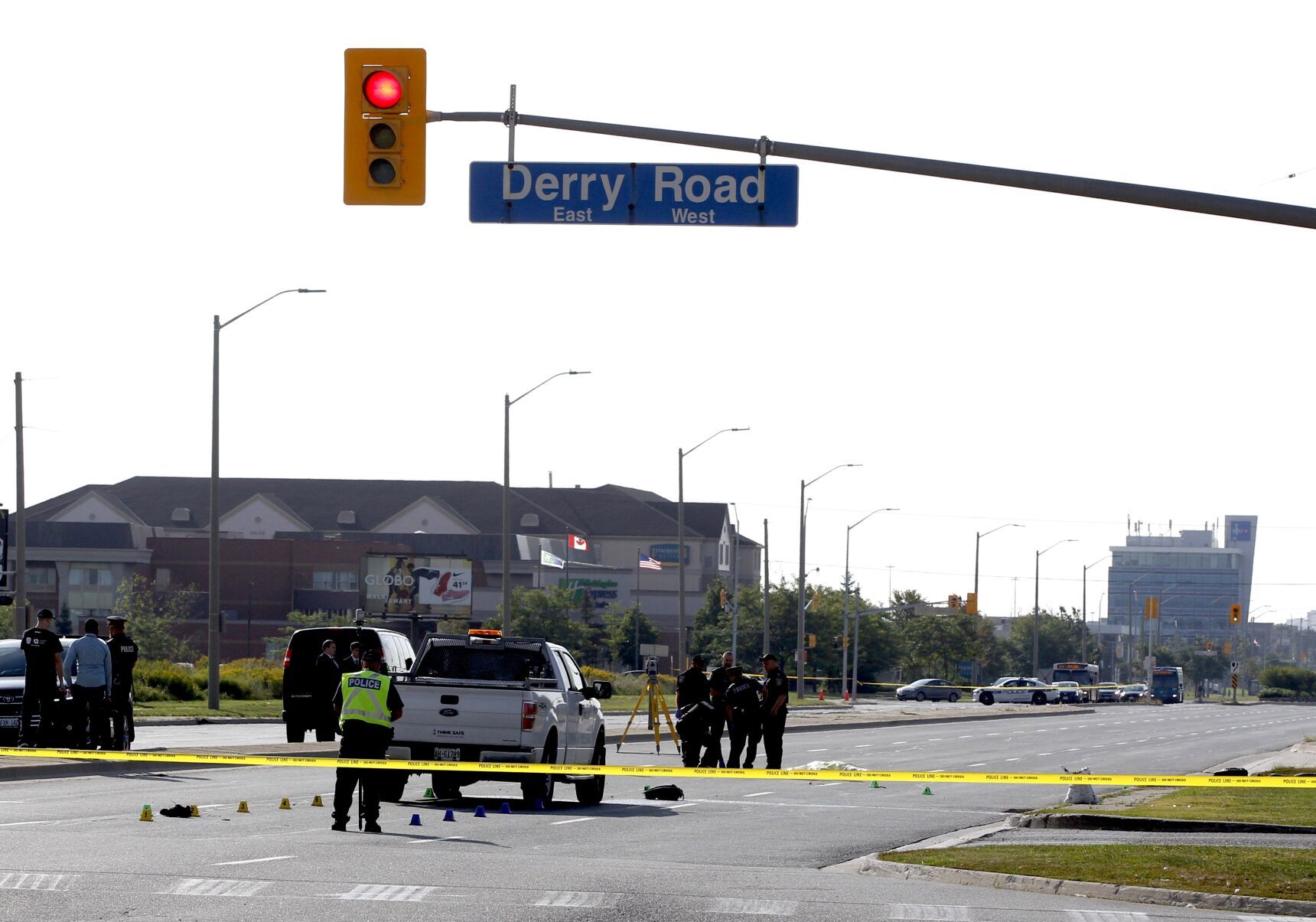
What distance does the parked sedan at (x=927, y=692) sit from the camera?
97.1m

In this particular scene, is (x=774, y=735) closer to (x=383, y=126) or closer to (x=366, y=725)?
(x=366, y=725)

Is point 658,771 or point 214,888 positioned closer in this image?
point 214,888

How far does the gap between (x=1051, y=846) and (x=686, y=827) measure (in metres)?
3.70

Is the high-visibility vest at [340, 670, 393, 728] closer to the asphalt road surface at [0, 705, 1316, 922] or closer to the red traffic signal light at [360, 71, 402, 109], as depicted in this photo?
the asphalt road surface at [0, 705, 1316, 922]

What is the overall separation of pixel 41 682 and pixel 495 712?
687 cm

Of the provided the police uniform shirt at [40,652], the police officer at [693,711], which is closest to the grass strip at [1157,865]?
the police officer at [693,711]

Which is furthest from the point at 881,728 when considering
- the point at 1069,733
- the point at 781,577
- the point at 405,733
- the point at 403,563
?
the point at 781,577

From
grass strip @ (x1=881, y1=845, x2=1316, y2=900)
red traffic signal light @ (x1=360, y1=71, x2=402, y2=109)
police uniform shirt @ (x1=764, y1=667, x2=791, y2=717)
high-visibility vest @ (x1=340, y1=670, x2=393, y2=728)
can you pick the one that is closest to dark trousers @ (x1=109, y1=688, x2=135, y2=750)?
high-visibility vest @ (x1=340, y1=670, x2=393, y2=728)

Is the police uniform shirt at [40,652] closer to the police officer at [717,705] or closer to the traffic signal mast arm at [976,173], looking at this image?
the police officer at [717,705]

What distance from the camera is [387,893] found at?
1147 centimetres

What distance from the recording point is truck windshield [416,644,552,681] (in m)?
20.0

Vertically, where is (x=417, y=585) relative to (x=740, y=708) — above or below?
above

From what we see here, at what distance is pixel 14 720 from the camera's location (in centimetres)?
2475

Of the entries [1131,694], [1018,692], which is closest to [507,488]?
[1018,692]
